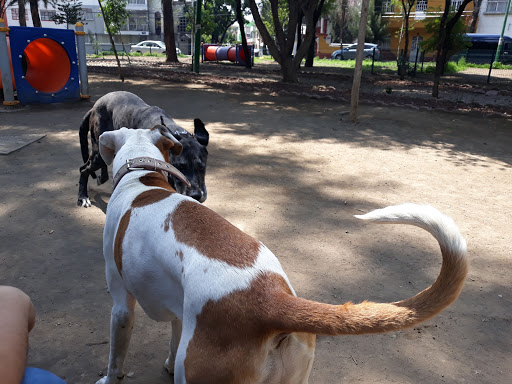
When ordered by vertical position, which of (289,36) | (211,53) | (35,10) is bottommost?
(211,53)

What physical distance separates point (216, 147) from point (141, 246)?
5830mm

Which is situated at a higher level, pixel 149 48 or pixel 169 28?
pixel 169 28

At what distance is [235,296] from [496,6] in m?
50.8

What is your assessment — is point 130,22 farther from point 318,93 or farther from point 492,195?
point 492,195

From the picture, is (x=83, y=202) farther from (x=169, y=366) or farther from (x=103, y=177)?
(x=169, y=366)

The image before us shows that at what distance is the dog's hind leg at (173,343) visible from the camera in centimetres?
250

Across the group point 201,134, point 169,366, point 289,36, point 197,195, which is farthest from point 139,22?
point 169,366

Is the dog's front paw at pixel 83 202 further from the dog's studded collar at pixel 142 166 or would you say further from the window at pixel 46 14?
the window at pixel 46 14

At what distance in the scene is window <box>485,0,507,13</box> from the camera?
4188 centimetres

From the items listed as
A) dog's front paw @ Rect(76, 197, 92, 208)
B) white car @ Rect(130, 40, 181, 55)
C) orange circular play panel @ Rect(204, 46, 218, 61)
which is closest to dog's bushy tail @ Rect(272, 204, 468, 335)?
dog's front paw @ Rect(76, 197, 92, 208)

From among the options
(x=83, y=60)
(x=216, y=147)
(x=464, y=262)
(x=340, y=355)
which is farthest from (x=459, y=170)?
(x=83, y=60)

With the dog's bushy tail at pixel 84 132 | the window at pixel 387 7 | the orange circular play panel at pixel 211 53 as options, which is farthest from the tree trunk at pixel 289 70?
the window at pixel 387 7

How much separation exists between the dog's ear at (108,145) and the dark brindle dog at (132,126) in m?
0.95

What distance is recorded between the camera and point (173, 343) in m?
2.59
